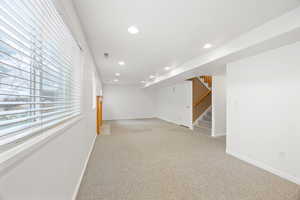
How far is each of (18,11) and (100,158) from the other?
2.83m

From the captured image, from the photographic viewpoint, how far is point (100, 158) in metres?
2.87

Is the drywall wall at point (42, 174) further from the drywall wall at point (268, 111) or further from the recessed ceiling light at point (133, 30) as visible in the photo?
the drywall wall at point (268, 111)

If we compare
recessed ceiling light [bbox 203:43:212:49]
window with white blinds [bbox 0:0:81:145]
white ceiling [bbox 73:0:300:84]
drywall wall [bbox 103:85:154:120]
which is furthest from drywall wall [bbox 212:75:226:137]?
drywall wall [bbox 103:85:154:120]

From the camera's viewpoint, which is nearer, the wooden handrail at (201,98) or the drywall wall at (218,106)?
the drywall wall at (218,106)

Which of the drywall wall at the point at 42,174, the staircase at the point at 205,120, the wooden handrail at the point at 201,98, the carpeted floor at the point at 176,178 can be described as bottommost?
the carpeted floor at the point at 176,178

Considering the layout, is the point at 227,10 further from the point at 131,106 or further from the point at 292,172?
the point at 131,106

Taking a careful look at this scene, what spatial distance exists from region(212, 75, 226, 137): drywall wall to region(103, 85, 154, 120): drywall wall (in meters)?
5.78

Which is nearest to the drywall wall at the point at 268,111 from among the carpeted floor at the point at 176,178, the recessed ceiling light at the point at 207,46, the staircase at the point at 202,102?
the carpeted floor at the point at 176,178

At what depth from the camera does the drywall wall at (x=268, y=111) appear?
215cm

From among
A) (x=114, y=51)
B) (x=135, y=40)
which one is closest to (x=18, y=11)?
(x=135, y=40)

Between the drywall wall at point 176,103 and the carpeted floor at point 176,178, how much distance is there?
10.7ft

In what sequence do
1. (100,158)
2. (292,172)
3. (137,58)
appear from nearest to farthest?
(292,172) → (100,158) → (137,58)

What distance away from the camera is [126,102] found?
945cm

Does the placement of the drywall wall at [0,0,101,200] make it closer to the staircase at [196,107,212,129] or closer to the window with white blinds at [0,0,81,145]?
the window with white blinds at [0,0,81,145]
